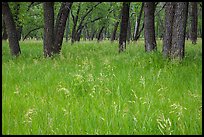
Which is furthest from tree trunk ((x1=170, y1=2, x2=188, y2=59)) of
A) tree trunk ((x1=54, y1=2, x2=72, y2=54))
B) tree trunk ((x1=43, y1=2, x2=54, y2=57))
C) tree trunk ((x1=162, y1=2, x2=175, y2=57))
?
tree trunk ((x1=54, y1=2, x2=72, y2=54))

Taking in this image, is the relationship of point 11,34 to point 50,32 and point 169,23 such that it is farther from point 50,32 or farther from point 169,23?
point 169,23

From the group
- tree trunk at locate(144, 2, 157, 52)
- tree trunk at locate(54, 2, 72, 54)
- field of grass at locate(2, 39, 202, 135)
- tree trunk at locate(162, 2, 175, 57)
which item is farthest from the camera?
tree trunk at locate(54, 2, 72, 54)

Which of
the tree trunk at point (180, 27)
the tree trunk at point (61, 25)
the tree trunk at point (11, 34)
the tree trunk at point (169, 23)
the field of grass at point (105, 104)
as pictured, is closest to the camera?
the field of grass at point (105, 104)

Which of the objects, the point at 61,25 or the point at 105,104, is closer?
the point at 105,104

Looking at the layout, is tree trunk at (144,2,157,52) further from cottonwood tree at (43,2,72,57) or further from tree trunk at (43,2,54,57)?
tree trunk at (43,2,54,57)

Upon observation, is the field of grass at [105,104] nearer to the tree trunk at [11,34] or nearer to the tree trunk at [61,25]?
the tree trunk at [61,25]

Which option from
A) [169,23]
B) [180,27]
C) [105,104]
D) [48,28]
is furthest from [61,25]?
[105,104]

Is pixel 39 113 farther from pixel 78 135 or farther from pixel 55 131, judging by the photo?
pixel 78 135

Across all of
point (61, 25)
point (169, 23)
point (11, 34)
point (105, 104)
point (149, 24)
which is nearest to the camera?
point (105, 104)

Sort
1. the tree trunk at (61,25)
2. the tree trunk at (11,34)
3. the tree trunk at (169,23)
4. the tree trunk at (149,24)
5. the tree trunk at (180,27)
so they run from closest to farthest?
the tree trunk at (180,27)
the tree trunk at (169,23)
the tree trunk at (149,24)
the tree trunk at (11,34)
the tree trunk at (61,25)

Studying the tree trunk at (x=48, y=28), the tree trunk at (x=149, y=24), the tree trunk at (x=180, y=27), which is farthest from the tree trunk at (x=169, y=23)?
the tree trunk at (x=48, y=28)

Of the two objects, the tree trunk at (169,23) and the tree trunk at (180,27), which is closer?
the tree trunk at (180,27)

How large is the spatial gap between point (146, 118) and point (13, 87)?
3.23 metres

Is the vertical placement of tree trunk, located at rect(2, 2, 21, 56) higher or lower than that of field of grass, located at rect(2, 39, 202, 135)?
higher
